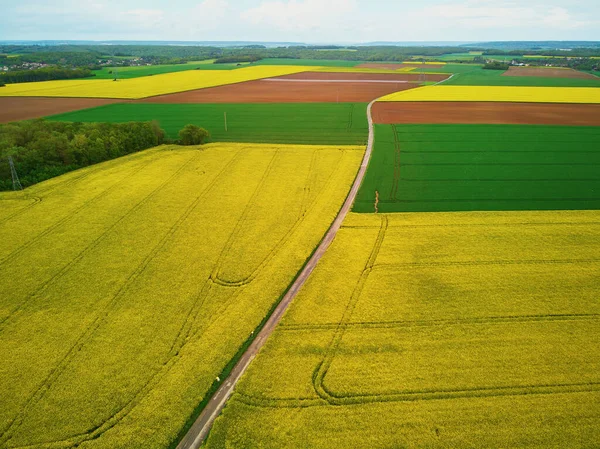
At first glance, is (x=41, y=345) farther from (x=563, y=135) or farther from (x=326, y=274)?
(x=563, y=135)

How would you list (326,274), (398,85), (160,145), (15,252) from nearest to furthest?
(326,274)
(15,252)
(160,145)
(398,85)

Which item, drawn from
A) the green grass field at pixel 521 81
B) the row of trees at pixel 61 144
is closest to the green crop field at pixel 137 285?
the row of trees at pixel 61 144

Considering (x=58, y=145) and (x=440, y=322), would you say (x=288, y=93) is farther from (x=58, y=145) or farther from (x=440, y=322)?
(x=440, y=322)

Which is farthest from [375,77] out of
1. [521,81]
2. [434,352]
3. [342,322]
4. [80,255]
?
[434,352]

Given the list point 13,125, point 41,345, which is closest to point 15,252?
point 41,345

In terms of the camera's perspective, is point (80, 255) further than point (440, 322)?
Yes

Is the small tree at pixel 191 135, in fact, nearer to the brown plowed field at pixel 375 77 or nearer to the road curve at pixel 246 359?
the road curve at pixel 246 359
